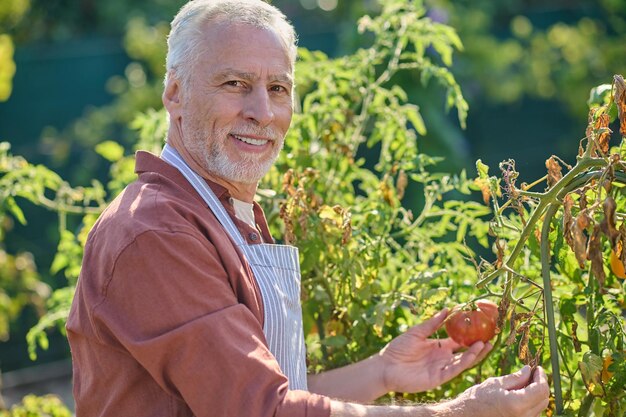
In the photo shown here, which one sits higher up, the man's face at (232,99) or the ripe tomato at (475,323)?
the man's face at (232,99)

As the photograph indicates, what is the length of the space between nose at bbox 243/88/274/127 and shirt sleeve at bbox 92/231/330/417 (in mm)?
402

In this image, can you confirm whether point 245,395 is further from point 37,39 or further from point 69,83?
point 37,39

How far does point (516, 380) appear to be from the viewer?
164 cm

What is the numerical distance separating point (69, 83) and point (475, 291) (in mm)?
5174

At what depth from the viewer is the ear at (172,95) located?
6.55 feet

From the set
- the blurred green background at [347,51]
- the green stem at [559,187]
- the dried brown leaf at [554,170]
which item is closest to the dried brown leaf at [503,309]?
the green stem at [559,187]

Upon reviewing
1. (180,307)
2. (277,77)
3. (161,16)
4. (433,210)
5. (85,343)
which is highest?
(161,16)

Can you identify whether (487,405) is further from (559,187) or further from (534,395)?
(559,187)

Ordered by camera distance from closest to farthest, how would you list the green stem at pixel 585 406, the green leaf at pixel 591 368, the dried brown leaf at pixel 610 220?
the dried brown leaf at pixel 610 220 < the green leaf at pixel 591 368 < the green stem at pixel 585 406

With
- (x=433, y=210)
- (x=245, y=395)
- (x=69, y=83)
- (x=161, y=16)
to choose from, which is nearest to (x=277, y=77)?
(x=433, y=210)

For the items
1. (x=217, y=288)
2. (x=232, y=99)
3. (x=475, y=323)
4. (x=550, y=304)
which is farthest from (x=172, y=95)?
(x=550, y=304)

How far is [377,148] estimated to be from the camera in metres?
5.89

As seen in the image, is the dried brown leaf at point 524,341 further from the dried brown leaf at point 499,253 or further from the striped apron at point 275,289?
the striped apron at point 275,289

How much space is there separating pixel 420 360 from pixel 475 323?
0.20 meters
